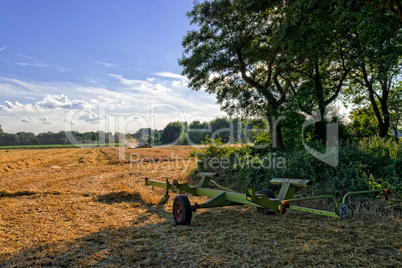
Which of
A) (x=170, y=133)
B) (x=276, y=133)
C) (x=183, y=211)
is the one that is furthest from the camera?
(x=170, y=133)

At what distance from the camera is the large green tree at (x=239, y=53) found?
14.8m

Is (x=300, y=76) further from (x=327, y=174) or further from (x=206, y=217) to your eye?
(x=206, y=217)

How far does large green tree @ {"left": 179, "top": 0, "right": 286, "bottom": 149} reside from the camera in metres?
14.8

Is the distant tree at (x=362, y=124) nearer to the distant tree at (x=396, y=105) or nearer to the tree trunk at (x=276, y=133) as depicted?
the distant tree at (x=396, y=105)

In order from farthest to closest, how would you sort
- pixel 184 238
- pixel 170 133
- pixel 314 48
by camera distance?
pixel 170 133, pixel 314 48, pixel 184 238

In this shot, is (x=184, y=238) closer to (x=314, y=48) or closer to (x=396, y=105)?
(x=314, y=48)

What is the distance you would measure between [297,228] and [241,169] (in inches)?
219

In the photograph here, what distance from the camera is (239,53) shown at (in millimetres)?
15641

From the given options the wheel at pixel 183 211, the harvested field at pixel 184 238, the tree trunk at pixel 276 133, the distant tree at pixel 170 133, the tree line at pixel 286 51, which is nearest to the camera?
the harvested field at pixel 184 238

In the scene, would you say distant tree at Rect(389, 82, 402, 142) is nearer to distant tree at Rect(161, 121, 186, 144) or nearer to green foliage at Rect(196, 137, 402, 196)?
green foliage at Rect(196, 137, 402, 196)

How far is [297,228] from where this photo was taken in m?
5.11

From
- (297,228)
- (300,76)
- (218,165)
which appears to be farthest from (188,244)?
(300,76)

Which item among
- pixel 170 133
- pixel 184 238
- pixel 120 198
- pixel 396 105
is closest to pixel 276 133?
pixel 120 198

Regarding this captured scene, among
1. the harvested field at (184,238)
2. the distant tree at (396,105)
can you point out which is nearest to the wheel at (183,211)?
the harvested field at (184,238)
